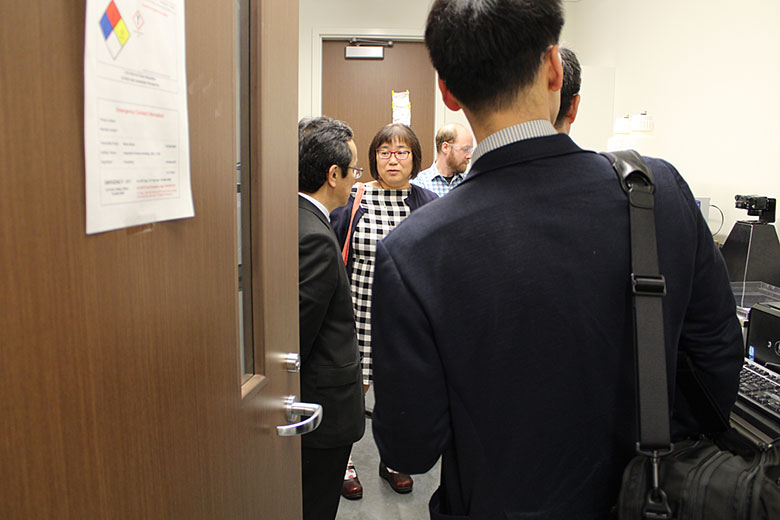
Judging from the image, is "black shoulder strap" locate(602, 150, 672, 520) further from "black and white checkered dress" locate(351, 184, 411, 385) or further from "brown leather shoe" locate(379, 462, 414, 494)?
"brown leather shoe" locate(379, 462, 414, 494)

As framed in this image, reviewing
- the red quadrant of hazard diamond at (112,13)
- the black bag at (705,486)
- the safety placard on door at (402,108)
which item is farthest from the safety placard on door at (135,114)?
the safety placard on door at (402,108)

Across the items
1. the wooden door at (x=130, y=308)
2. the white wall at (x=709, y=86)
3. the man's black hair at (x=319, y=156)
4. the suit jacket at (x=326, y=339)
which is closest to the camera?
the wooden door at (x=130, y=308)

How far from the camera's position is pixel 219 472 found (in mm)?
758

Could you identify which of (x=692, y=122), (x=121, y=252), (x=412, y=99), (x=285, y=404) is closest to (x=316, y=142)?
(x=285, y=404)

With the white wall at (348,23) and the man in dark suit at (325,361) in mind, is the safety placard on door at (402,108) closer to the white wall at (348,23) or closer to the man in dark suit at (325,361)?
the white wall at (348,23)

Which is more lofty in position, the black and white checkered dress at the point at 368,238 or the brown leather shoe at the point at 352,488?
the black and white checkered dress at the point at 368,238

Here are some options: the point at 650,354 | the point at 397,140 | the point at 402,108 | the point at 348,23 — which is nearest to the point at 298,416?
the point at 650,354

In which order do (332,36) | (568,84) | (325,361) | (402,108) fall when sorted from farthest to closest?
(332,36), (402,108), (325,361), (568,84)

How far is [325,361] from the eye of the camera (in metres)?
1.45

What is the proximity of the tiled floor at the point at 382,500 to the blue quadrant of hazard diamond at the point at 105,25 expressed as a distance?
6.03 feet

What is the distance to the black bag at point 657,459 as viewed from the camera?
2.29 feet

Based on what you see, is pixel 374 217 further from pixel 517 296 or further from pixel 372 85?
pixel 372 85

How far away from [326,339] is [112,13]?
106 cm

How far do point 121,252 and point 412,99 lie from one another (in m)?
4.47
